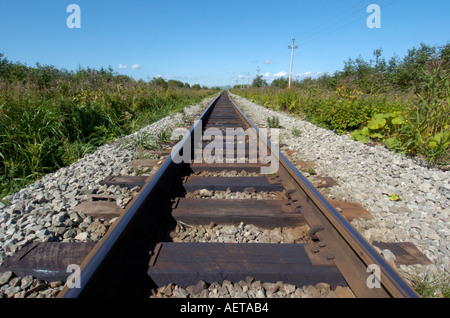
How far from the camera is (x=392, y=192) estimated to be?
2664mm

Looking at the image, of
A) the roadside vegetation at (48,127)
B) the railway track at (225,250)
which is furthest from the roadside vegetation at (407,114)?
the roadside vegetation at (48,127)

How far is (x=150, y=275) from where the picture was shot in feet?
4.62

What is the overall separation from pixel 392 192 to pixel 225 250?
6.71 ft

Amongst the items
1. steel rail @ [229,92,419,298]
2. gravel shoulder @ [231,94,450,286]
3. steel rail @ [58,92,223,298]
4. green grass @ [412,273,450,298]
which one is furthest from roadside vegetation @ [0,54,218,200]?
green grass @ [412,273,450,298]

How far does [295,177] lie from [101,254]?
1715 mm

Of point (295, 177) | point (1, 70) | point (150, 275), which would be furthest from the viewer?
point (1, 70)

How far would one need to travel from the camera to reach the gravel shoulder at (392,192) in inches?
72.9

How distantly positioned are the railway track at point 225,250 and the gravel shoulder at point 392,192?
419 mm

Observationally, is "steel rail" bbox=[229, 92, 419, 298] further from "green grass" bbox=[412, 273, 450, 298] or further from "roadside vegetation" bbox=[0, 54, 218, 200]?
"roadside vegetation" bbox=[0, 54, 218, 200]

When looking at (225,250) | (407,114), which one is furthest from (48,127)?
(407,114)

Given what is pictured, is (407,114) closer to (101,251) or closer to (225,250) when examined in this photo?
(225,250)

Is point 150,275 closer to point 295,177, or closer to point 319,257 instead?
point 319,257

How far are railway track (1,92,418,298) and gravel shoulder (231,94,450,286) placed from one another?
42cm
